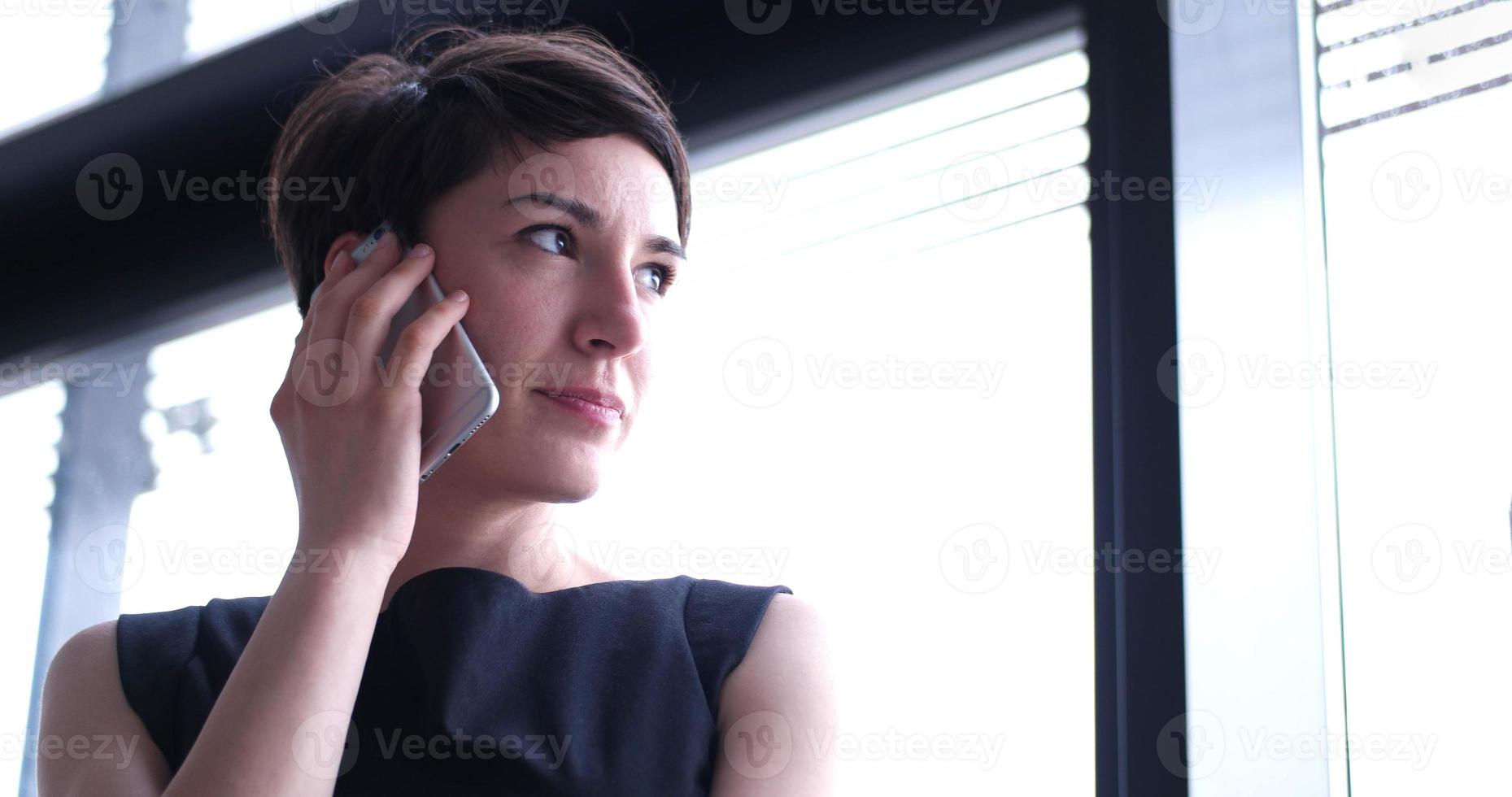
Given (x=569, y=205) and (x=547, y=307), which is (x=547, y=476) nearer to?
(x=547, y=307)

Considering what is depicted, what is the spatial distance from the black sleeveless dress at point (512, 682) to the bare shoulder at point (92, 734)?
0.02 m

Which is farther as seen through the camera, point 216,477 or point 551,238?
point 216,477

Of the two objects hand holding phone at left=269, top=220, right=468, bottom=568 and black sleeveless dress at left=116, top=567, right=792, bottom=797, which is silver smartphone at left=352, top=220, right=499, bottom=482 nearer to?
hand holding phone at left=269, top=220, right=468, bottom=568

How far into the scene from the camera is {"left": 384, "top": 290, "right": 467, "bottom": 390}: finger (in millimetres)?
1249

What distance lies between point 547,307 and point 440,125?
28 centimetres

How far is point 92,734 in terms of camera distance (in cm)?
129

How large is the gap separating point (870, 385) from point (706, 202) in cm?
47

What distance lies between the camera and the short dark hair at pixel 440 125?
1410 millimetres

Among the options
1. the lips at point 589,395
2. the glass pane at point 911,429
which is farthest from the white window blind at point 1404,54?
the lips at point 589,395

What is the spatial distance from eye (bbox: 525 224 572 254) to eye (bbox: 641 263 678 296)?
0.11m

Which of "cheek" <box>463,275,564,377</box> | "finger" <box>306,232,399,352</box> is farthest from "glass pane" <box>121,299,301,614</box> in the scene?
"cheek" <box>463,275,564,377</box>

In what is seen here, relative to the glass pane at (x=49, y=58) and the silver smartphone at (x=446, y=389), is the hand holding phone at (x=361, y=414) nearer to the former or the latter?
the silver smartphone at (x=446, y=389)

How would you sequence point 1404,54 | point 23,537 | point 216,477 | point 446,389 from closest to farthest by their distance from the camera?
1. point 446,389
2. point 1404,54
3. point 216,477
4. point 23,537

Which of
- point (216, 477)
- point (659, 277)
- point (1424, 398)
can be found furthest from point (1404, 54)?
point (216, 477)
